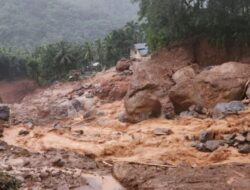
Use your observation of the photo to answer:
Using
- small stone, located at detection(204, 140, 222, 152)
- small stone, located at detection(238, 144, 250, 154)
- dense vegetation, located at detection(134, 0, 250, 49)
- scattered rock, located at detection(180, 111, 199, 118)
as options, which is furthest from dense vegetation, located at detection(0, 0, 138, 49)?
small stone, located at detection(238, 144, 250, 154)

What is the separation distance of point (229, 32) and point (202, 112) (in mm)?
6870

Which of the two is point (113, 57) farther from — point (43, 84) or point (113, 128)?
point (113, 128)

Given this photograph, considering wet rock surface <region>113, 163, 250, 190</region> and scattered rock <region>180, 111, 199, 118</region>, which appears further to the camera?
scattered rock <region>180, 111, 199, 118</region>

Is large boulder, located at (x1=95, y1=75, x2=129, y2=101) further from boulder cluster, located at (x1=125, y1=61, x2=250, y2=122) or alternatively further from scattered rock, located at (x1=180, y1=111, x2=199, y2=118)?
scattered rock, located at (x1=180, y1=111, x2=199, y2=118)

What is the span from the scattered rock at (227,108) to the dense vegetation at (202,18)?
6301 mm

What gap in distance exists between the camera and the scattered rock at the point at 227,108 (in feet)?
51.3

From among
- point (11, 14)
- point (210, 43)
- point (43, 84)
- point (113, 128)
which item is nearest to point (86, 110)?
point (113, 128)

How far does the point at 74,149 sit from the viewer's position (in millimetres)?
14281

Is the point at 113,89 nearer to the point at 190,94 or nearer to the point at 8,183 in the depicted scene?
the point at 190,94

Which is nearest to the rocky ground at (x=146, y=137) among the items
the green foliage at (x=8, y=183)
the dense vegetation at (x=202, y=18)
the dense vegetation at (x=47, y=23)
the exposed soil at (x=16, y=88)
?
the green foliage at (x=8, y=183)

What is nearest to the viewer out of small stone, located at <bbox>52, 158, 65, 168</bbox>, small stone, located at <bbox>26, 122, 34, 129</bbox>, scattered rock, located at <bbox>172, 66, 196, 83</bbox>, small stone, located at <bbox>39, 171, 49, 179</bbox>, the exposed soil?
small stone, located at <bbox>39, 171, 49, 179</bbox>

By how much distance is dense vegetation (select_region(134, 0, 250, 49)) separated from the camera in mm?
21750

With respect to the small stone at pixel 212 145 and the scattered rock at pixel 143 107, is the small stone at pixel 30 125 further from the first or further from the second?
the small stone at pixel 212 145

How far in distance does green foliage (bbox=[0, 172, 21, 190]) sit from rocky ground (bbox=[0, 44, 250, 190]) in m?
0.41
